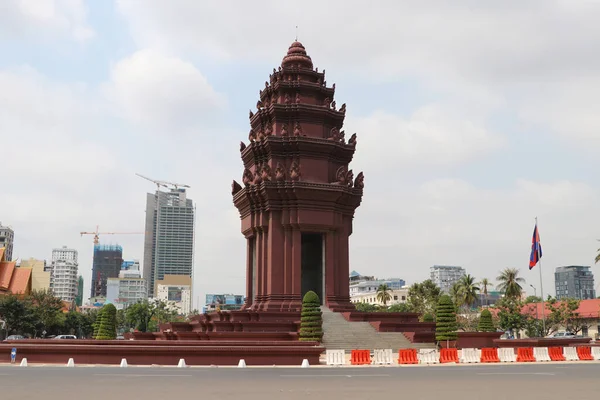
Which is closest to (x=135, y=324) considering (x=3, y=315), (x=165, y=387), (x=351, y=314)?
(x=3, y=315)

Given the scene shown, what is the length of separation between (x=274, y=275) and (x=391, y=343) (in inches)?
368

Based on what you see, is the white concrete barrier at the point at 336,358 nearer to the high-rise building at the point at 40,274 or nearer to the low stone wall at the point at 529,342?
the low stone wall at the point at 529,342

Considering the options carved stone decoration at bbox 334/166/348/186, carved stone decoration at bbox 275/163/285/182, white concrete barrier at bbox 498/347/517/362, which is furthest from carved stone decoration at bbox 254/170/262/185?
white concrete barrier at bbox 498/347/517/362

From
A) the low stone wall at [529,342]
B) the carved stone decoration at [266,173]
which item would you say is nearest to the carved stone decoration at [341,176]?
the carved stone decoration at [266,173]

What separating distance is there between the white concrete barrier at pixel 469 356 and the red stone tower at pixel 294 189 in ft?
36.5

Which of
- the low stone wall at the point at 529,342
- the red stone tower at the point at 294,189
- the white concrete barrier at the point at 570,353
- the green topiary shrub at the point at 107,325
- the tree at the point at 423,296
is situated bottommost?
the white concrete barrier at the point at 570,353

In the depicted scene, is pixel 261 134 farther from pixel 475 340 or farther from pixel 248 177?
pixel 475 340

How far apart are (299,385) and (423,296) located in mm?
76551

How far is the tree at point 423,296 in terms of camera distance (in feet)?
294

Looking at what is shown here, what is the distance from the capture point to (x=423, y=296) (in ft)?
303

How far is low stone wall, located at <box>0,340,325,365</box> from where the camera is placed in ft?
93.5

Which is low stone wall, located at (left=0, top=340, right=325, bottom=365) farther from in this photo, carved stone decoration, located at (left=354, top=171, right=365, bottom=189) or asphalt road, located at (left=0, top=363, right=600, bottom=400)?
carved stone decoration, located at (left=354, top=171, right=365, bottom=189)

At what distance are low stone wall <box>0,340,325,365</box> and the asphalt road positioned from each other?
199 inches

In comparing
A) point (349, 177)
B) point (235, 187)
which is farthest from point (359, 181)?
point (235, 187)
